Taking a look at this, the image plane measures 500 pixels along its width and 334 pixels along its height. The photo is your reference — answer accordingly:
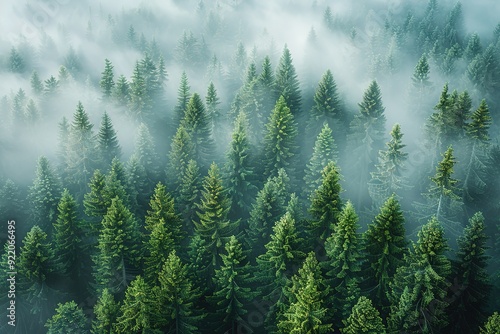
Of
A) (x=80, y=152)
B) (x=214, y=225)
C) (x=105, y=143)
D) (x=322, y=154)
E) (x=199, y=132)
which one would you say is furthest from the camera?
(x=105, y=143)

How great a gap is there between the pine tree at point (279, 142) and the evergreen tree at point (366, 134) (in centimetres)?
770

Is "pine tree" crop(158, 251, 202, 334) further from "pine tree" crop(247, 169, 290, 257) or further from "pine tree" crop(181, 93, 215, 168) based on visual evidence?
"pine tree" crop(181, 93, 215, 168)

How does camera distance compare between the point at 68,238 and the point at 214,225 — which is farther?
the point at 68,238

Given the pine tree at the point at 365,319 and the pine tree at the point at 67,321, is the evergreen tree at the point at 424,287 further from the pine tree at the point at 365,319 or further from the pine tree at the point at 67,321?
the pine tree at the point at 67,321

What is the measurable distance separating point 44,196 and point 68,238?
28.4 feet

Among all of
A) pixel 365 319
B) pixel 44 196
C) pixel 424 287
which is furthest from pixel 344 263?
pixel 44 196

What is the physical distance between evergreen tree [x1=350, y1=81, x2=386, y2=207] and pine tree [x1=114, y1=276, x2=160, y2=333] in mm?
27051

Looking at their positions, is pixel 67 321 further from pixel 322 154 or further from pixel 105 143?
pixel 322 154

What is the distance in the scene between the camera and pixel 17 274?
38125mm

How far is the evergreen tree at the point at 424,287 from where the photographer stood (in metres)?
28.8

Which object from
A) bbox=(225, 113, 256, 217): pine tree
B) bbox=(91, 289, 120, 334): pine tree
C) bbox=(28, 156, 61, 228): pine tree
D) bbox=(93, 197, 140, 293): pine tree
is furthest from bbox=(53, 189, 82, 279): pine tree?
bbox=(225, 113, 256, 217): pine tree

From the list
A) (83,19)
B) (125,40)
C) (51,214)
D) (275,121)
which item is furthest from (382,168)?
(83,19)

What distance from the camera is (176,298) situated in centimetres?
3231

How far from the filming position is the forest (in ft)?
104
